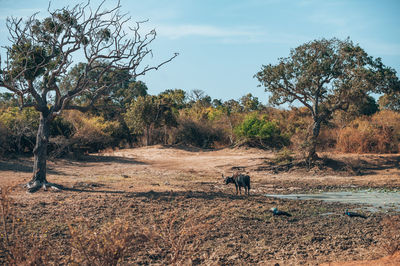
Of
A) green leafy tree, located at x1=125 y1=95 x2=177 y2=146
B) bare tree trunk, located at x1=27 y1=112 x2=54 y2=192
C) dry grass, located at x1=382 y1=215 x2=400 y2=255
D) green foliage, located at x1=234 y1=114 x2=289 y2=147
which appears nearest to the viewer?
dry grass, located at x1=382 y1=215 x2=400 y2=255

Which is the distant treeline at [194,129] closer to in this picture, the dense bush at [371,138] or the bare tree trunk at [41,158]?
the dense bush at [371,138]

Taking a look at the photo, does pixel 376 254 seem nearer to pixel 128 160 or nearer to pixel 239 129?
pixel 128 160

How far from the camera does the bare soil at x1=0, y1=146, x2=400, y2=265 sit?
7340 mm

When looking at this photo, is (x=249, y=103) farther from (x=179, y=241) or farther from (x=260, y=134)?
(x=179, y=241)

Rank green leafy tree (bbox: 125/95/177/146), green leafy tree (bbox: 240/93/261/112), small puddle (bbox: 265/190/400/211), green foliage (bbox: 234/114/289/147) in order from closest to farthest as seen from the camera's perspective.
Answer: small puddle (bbox: 265/190/400/211) → green foliage (bbox: 234/114/289/147) → green leafy tree (bbox: 125/95/177/146) → green leafy tree (bbox: 240/93/261/112)

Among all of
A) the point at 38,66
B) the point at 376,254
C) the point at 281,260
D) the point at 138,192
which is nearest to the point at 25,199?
the point at 138,192

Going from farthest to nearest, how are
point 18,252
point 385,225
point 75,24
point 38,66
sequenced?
point 75,24, point 38,66, point 385,225, point 18,252

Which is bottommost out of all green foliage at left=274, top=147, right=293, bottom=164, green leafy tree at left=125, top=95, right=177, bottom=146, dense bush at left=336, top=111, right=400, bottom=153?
green foliage at left=274, top=147, right=293, bottom=164

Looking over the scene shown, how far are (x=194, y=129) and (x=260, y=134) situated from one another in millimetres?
7427

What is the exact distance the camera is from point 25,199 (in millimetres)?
11242

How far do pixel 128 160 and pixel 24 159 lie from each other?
619 cm

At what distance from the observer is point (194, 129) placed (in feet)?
109

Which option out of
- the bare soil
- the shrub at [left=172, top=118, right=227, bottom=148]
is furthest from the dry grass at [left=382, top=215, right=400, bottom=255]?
the shrub at [left=172, top=118, right=227, bottom=148]

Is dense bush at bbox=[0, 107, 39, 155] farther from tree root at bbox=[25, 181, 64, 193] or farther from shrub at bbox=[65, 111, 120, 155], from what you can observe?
tree root at bbox=[25, 181, 64, 193]
